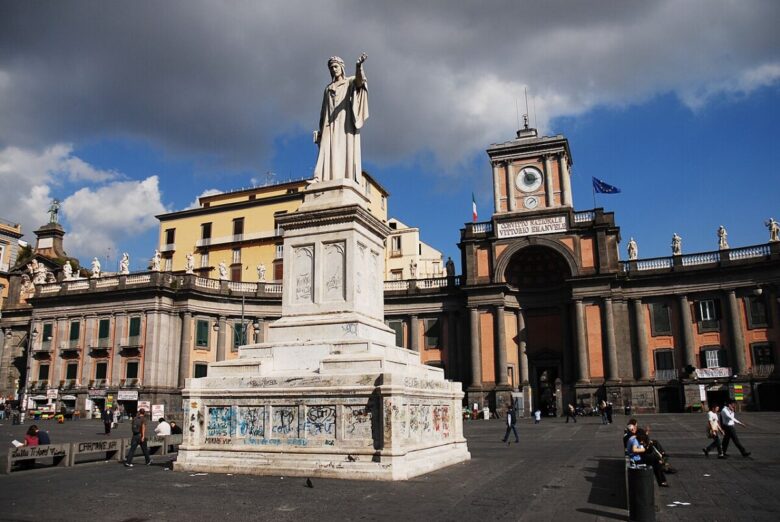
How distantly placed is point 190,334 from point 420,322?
18.9m

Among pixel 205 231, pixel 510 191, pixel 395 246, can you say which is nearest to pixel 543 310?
pixel 510 191

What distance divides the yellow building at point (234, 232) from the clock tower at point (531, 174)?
16.4 metres

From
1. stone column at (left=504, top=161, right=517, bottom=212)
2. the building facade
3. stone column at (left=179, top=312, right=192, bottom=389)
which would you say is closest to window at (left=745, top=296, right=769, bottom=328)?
the building facade

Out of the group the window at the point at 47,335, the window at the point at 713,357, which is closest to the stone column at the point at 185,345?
the window at the point at 47,335

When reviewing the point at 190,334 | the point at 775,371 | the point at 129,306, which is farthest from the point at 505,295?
the point at 129,306

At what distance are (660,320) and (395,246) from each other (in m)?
29.9

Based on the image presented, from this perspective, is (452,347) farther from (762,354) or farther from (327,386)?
(327,386)

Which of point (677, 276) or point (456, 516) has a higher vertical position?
point (677, 276)

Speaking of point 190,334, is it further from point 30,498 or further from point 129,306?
point 30,498

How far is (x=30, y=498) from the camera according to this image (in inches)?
422

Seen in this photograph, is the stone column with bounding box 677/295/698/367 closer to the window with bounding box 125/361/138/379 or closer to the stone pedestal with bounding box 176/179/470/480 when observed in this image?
the stone pedestal with bounding box 176/179/470/480

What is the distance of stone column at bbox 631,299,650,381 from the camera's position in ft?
154

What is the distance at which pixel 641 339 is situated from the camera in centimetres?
4759

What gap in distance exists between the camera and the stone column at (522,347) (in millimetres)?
50447
